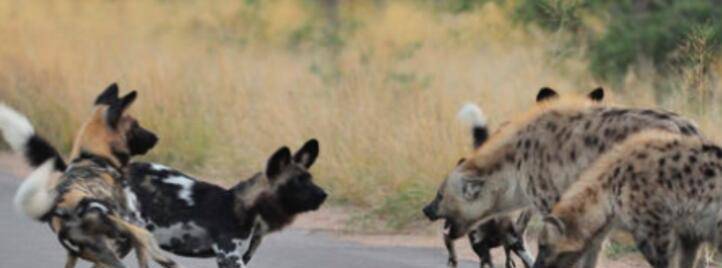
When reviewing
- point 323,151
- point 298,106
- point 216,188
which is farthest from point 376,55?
point 216,188

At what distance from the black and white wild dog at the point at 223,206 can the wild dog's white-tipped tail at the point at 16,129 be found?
117 millimetres

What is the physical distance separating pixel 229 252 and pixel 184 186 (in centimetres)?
59

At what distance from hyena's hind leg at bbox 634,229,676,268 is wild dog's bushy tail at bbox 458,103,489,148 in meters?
2.46

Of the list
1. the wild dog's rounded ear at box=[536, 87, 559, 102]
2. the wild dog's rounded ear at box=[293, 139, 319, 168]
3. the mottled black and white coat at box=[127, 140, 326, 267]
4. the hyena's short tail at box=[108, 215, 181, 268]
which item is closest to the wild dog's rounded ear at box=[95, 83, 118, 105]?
the mottled black and white coat at box=[127, 140, 326, 267]

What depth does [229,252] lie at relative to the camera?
9.20 meters

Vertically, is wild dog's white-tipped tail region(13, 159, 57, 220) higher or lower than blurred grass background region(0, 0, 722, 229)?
higher

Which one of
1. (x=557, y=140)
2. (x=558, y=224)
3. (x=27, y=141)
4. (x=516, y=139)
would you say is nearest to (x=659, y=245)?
(x=558, y=224)

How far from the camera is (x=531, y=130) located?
9312mm

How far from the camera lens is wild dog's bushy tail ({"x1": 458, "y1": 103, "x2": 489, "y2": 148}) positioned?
10297 millimetres

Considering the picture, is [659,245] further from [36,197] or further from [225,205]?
[36,197]

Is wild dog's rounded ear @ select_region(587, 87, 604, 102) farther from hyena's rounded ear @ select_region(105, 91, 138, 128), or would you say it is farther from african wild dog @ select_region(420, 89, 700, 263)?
hyena's rounded ear @ select_region(105, 91, 138, 128)

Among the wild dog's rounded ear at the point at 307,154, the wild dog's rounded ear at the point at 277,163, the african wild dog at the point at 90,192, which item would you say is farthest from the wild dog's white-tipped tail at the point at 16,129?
the wild dog's rounded ear at the point at 307,154

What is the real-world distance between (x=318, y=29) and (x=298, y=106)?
12.1 metres

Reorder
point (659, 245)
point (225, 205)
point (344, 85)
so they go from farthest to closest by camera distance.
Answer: point (344, 85)
point (225, 205)
point (659, 245)
